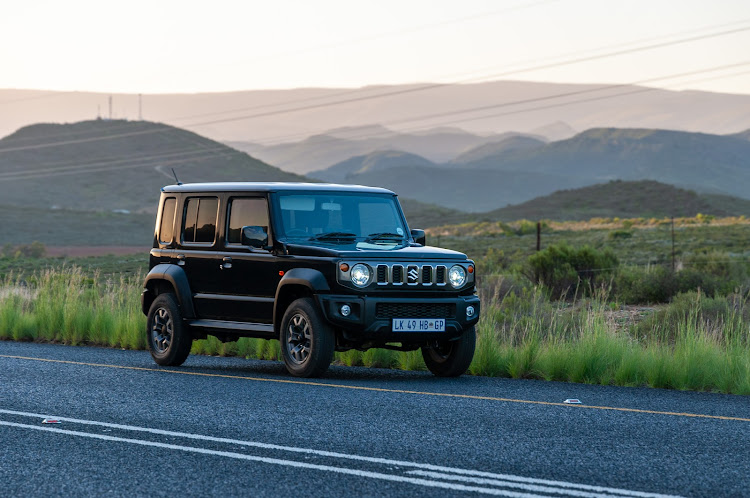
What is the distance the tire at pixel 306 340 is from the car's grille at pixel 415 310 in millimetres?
623

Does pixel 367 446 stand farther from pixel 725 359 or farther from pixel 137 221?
pixel 137 221

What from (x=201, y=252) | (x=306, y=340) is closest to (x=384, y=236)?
(x=306, y=340)

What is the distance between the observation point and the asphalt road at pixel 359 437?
22.5 ft

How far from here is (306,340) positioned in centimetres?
1251

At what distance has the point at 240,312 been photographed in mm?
13336

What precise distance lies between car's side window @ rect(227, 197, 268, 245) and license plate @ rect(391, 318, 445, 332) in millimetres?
2137

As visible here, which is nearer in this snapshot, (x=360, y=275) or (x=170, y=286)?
(x=360, y=275)

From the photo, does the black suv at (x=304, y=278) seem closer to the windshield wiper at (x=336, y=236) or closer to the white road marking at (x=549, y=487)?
the windshield wiper at (x=336, y=236)

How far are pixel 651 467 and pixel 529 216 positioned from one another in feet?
364

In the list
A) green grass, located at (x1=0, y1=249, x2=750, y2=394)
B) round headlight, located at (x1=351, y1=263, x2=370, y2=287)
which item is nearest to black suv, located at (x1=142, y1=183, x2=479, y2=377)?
round headlight, located at (x1=351, y1=263, x2=370, y2=287)

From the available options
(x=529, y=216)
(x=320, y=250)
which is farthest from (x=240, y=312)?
(x=529, y=216)

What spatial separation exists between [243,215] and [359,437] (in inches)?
219

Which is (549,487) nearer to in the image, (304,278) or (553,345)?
(304,278)

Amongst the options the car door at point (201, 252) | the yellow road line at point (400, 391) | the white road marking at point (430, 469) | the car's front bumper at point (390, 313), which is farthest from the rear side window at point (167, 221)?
the white road marking at point (430, 469)
